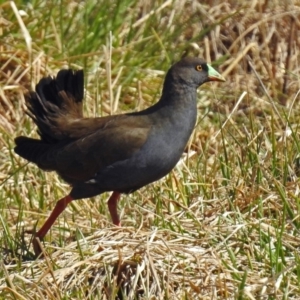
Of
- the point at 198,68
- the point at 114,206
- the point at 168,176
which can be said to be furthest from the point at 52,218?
the point at 198,68

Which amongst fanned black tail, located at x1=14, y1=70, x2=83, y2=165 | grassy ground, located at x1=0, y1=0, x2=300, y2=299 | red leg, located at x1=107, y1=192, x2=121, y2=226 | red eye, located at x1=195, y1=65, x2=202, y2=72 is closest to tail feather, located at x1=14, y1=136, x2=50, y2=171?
fanned black tail, located at x1=14, y1=70, x2=83, y2=165

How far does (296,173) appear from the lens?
18.1 feet

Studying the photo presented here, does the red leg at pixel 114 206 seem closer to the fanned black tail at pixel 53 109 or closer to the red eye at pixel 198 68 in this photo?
the fanned black tail at pixel 53 109

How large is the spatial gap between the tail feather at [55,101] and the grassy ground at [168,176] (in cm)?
39

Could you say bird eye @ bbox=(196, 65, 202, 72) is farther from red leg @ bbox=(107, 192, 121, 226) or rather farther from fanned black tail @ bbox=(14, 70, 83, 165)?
red leg @ bbox=(107, 192, 121, 226)

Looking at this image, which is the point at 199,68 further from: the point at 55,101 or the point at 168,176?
the point at 55,101

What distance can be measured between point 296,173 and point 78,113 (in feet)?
4.07

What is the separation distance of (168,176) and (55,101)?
2.52 ft

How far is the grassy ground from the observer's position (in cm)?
438

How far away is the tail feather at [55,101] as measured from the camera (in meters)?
5.66

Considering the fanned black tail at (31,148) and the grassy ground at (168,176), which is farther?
the fanned black tail at (31,148)

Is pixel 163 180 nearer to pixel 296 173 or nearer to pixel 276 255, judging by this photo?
pixel 296 173

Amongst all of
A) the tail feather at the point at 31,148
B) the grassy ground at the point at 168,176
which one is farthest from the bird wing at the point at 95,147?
the grassy ground at the point at 168,176

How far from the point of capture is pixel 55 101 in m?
5.73
